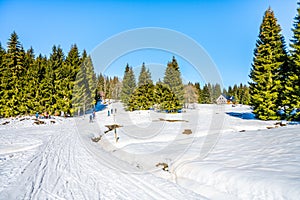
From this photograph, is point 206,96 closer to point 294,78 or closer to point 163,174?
point 294,78

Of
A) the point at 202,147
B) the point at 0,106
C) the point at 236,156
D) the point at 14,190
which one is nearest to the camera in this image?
the point at 14,190

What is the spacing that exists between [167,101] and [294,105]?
24.8m

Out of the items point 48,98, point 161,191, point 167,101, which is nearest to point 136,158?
point 161,191

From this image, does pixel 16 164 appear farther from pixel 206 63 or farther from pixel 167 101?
pixel 167 101

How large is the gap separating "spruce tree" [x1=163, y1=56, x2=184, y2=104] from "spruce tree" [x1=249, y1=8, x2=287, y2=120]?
21570 millimetres

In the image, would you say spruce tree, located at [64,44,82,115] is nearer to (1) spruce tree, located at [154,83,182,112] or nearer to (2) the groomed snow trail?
(1) spruce tree, located at [154,83,182,112]

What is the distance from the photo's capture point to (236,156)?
11.5 m

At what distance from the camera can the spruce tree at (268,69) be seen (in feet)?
89.2

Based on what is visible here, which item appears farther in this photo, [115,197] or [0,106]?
[0,106]

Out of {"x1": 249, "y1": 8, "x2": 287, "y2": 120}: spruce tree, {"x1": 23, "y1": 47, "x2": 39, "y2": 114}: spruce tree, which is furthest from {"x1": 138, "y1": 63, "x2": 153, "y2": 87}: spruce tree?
{"x1": 249, "y1": 8, "x2": 287, "y2": 120}: spruce tree

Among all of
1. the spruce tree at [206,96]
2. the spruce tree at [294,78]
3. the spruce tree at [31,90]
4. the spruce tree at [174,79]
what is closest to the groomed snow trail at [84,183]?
the spruce tree at [294,78]

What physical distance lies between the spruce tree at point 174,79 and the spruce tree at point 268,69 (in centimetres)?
2157

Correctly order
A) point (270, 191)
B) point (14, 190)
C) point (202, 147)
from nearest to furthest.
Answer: point (270, 191) < point (14, 190) < point (202, 147)

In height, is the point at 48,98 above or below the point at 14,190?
above
